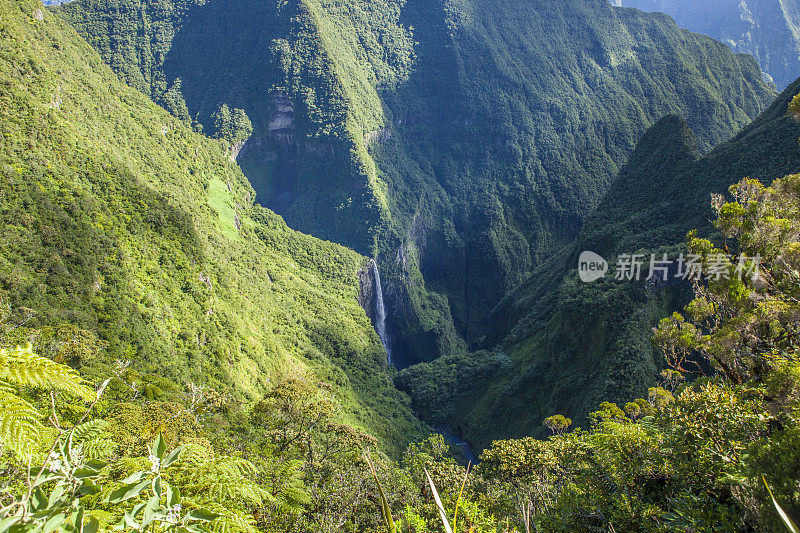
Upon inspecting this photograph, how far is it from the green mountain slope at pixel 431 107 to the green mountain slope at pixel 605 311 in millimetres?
22084

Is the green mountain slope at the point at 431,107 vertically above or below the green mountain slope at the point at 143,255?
above

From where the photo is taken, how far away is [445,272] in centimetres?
10025

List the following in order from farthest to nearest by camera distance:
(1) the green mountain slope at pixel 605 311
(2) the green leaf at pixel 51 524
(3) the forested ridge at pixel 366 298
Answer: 1. (1) the green mountain slope at pixel 605 311
2. (3) the forested ridge at pixel 366 298
3. (2) the green leaf at pixel 51 524

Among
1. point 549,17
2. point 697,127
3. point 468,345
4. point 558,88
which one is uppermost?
point 549,17

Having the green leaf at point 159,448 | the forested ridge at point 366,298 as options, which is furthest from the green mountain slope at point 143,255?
the green leaf at point 159,448

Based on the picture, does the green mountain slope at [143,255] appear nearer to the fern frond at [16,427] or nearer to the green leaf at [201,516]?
the fern frond at [16,427]

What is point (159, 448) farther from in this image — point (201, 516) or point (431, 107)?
point (431, 107)

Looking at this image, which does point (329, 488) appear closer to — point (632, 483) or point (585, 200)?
point (632, 483)

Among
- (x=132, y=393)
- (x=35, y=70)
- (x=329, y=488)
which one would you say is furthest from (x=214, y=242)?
(x=329, y=488)

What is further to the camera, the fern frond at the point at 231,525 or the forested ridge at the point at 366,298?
the forested ridge at the point at 366,298

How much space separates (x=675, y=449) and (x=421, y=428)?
46.3 m

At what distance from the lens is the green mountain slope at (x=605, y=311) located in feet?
125
